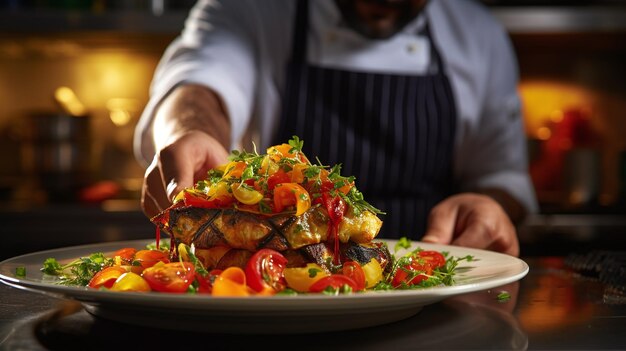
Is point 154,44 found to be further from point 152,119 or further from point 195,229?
point 195,229

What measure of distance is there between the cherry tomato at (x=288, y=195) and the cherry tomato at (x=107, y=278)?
0.18m

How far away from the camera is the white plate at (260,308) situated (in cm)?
65

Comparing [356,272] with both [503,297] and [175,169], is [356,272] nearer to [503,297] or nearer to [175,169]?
[503,297]

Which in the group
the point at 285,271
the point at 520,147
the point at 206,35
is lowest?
the point at 520,147

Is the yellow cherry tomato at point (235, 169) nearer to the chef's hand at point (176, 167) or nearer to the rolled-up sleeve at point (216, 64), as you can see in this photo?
the chef's hand at point (176, 167)

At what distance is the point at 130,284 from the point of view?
766 millimetres

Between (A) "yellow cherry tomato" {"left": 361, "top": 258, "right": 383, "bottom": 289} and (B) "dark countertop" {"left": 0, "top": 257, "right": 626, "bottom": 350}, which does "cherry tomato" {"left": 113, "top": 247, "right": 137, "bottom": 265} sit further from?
(A) "yellow cherry tomato" {"left": 361, "top": 258, "right": 383, "bottom": 289}

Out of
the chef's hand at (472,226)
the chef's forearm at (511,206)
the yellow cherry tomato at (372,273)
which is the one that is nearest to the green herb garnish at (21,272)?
the yellow cherry tomato at (372,273)

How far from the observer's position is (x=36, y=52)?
3.44 meters

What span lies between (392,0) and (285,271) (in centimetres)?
127

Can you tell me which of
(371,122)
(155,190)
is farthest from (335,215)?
(371,122)

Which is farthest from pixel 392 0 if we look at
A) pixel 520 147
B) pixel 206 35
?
pixel 520 147

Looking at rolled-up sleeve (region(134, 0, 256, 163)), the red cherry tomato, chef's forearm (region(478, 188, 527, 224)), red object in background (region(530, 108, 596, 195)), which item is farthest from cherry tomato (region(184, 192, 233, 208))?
red object in background (region(530, 108, 596, 195))

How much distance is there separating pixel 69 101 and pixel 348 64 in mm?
1825
